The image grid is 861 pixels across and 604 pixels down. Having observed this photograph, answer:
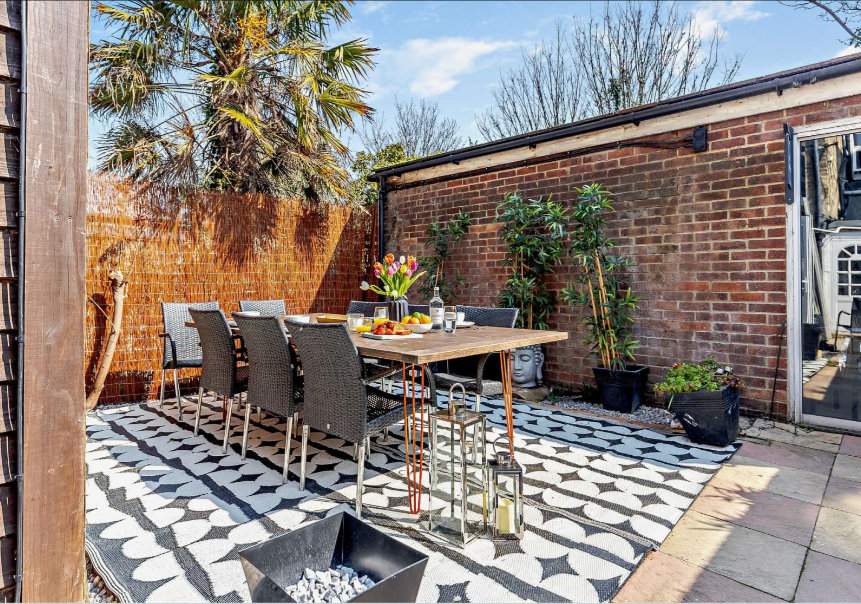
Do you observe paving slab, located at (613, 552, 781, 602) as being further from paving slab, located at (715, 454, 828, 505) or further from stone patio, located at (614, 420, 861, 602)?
paving slab, located at (715, 454, 828, 505)

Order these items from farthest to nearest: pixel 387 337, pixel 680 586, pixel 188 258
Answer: pixel 188 258
pixel 387 337
pixel 680 586

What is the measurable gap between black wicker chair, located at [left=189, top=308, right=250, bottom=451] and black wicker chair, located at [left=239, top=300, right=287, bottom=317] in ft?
2.93

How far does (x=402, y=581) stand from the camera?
1.18m

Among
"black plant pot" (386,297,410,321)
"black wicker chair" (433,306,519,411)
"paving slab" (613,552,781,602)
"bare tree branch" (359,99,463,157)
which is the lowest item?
"paving slab" (613,552,781,602)

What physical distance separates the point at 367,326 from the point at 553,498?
4.78 ft

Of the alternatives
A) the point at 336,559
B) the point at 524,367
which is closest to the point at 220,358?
the point at 336,559

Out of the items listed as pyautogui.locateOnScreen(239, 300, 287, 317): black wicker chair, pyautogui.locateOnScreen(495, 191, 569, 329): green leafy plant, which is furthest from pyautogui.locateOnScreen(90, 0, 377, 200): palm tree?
pyautogui.locateOnScreen(495, 191, 569, 329): green leafy plant

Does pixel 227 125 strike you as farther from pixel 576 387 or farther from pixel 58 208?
pixel 576 387

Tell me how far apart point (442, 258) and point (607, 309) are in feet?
6.94

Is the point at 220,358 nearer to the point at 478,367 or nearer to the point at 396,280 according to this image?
the point at 396,280

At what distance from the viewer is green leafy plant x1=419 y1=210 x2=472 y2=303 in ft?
17.7

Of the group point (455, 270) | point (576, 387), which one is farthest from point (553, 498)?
point (455, 270)

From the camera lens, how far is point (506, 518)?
78.7 inches

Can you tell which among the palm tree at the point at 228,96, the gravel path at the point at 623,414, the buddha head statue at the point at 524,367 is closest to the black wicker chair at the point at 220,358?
the palm tree at the point at 228,96
